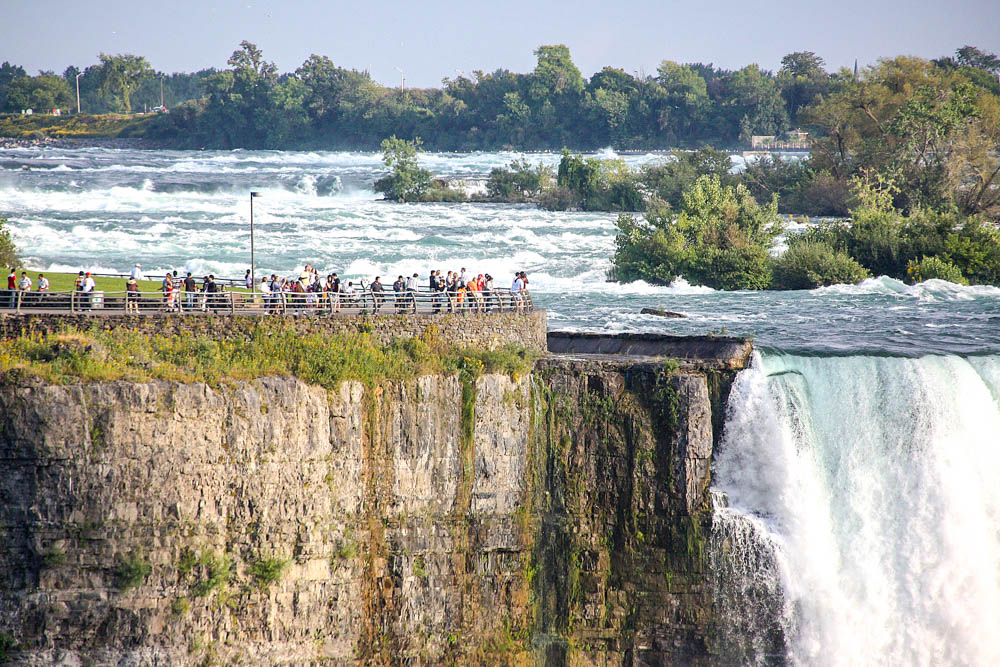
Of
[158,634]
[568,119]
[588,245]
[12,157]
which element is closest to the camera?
[158,634]

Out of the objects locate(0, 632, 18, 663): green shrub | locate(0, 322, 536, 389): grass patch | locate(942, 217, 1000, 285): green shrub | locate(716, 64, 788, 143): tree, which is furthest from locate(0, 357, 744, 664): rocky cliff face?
locate(716, 64, 788, 143): tree

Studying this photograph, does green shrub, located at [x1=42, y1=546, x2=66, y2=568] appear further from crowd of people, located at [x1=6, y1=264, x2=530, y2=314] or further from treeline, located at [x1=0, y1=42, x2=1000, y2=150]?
treeline, located at [x1=0, y1=42, x2=1000, y2=150]

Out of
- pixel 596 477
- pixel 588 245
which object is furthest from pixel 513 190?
pixel 596 477

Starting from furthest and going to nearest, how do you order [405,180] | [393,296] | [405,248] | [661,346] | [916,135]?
[405,180] < [916,135] < [405,248] < [661,346] < [393,296]

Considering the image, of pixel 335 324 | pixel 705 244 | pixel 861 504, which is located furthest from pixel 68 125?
pixel 861 504

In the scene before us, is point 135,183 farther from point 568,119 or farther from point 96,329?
point 568,119

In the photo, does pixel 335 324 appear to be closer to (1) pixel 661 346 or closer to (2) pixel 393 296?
(2) pixel 393 296
